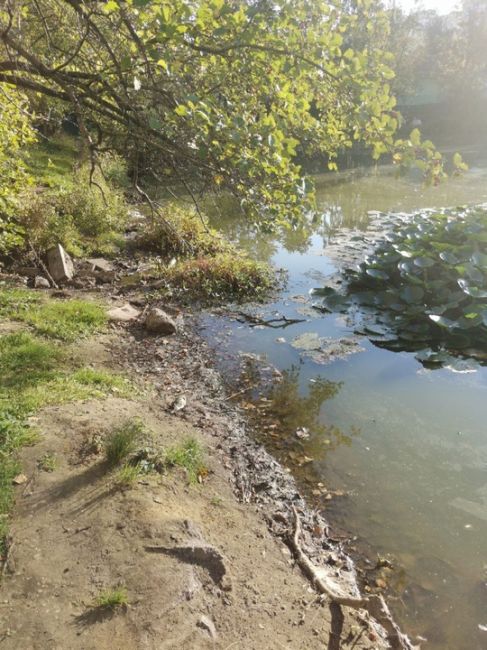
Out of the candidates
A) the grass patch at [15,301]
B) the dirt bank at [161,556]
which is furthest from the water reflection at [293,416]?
the grass patch at [15,301]

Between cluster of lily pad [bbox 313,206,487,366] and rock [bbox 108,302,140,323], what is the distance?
122 inches

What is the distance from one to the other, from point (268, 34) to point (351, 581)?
11.6 feet

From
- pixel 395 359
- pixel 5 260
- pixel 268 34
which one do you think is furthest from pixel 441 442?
pixel 5 260

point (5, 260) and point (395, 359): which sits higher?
point (5, 260)

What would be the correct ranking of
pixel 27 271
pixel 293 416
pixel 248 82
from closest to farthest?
pixel 248 82
pixel 293 416
pixel 27 271

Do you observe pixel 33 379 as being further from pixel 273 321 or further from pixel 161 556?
pixel 273 321

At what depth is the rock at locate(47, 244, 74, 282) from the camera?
8.24 meters

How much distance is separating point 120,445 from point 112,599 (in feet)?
3.96

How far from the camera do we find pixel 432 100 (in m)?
41.9

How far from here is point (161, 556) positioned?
2.91 meters

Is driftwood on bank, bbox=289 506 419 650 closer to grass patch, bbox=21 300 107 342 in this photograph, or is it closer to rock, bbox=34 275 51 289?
grass patch, bbox=21 300 107 342

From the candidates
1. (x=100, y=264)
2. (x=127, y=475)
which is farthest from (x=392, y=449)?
(x=100, y=264)

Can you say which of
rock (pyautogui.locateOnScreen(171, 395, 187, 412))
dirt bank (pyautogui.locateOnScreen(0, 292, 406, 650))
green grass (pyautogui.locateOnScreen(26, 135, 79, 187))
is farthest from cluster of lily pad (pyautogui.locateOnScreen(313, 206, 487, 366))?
green grass (pyautogui.locateOnScreen(26, 135, 79, 187))

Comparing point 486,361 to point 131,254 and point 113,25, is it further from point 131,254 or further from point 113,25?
point 131,254
